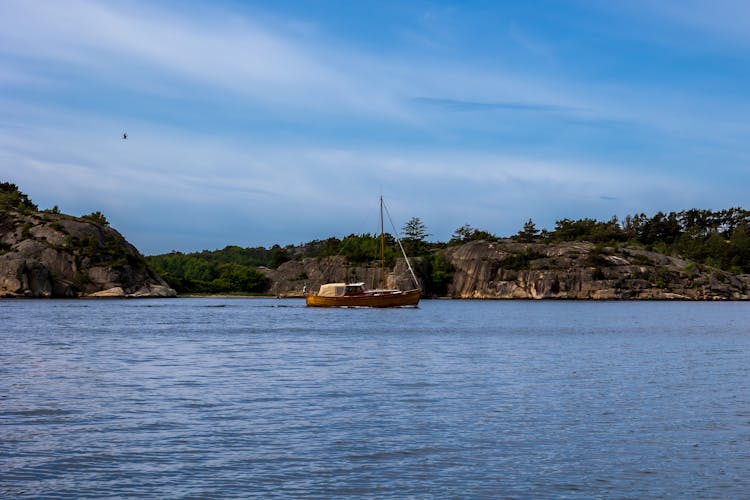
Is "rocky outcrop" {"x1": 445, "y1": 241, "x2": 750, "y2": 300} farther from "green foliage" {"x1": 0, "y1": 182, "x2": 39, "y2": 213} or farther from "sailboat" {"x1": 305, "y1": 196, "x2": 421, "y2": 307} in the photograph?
"green foliage" {"x1": 0, "y1": 182, "x2": 39, "y2": 213}

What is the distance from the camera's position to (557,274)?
170 meters

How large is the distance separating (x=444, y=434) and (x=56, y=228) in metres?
160

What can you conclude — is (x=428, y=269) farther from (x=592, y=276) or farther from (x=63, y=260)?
(x=63, y=260)

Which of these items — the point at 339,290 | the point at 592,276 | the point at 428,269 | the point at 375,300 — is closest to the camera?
the point at 375,300

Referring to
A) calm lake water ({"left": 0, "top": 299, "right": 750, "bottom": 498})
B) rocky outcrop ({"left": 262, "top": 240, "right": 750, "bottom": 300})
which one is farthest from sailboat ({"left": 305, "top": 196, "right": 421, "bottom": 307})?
calm lake water ({"left": 0, "top": 299, "right": 750, "bottom": 498})

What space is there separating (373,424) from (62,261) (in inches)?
5945

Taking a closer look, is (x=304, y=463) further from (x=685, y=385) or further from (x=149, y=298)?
(x=149, y=298)

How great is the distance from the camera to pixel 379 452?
17.7m

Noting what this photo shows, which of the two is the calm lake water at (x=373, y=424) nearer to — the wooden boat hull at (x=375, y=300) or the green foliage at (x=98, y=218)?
the wooden boat hull at (x=375, y=300)

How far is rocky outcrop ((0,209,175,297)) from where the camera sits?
152 m

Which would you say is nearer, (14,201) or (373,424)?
(373,424)

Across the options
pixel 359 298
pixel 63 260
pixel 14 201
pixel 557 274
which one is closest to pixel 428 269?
pixel 557 274

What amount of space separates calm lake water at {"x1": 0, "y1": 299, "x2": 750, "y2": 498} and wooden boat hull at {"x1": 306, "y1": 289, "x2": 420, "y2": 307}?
74.2 meters

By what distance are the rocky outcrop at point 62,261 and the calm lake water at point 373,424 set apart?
11933cm
